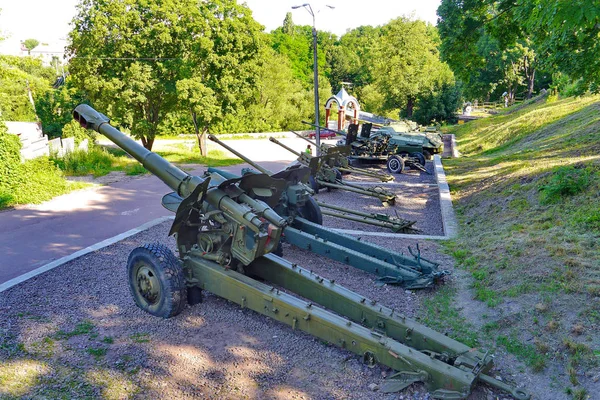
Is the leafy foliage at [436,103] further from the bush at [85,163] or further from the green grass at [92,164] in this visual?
the bush at [85,163]

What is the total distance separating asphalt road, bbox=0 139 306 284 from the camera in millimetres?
7744

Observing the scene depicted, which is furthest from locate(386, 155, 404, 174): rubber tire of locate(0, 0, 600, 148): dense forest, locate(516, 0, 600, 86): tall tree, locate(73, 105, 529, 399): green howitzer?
locate(73, 105, 529, 399): green howitzer

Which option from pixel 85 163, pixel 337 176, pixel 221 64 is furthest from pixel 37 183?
pixel 221 64

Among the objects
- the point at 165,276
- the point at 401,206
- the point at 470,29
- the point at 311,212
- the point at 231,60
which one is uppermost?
the point at 231,60

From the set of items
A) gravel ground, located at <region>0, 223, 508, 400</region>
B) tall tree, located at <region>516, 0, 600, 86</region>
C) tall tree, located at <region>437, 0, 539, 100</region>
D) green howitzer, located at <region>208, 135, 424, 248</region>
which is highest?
tall tree, located at <region>437, 0, 539, 100</region>

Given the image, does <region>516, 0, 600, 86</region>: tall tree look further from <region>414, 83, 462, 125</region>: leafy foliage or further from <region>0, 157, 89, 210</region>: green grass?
<region>414, 83, 462, 125</region>: leafy foliage

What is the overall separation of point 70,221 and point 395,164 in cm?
957

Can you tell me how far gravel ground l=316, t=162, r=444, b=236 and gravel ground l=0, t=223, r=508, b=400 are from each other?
130 inches

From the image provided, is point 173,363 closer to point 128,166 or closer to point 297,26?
point 128,166

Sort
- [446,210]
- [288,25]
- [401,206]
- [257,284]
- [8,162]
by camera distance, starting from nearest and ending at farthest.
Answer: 1. [257,284]
2. [446,210]
3. [401,206]
4. [8,162]
5. [288,25]

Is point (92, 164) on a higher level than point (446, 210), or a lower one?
higher

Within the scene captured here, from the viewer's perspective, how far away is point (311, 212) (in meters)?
7.84

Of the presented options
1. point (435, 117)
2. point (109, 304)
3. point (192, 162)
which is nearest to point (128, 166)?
point (192, 162)

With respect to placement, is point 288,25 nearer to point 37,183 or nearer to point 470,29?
point 470,29
